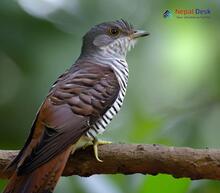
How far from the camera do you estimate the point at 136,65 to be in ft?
14.4

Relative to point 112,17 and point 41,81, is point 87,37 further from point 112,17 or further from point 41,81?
point 112,17

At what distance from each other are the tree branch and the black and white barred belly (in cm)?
9

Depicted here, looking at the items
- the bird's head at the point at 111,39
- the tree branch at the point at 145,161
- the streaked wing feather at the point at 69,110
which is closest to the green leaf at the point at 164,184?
the tree branch at the point at 145,161

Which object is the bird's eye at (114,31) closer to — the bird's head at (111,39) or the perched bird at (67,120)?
the bird's head at (111,39)

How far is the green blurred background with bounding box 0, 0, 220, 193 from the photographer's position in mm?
3842

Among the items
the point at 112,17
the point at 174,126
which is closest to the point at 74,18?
the point at 112,17

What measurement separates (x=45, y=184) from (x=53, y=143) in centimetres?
17

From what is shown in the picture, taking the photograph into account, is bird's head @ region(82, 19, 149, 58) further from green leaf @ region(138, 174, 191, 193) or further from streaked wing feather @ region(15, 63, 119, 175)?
green leaf @ region(138, 174, 191, 193)

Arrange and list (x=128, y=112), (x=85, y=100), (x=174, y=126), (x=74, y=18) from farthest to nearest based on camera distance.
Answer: (x=74, y=18) < (x=128, y=112) < (x=174, y=126) < (x=85, y=100)

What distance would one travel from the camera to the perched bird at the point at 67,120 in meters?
2.86

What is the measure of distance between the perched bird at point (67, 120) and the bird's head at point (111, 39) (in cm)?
14

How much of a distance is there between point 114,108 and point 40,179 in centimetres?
56

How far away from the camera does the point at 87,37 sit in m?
3.82

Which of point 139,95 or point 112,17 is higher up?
point 112,17
